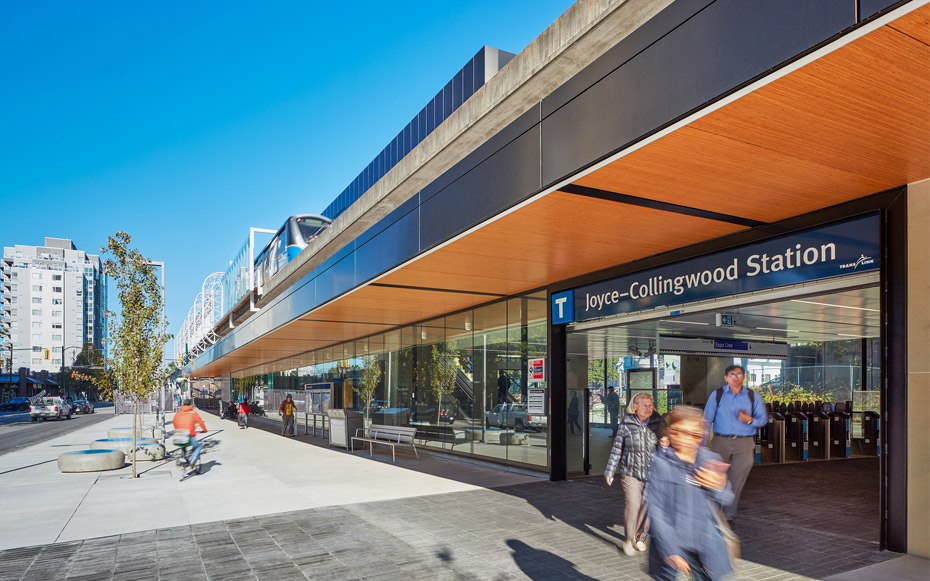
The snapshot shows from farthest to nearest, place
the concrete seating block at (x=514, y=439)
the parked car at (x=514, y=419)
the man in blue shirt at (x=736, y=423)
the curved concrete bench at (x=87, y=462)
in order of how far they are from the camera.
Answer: the curved concrete bench at (x=87, y=462)
the concrete seating block at (x=514, y=439)
the parked car at (x=514, y=419)
the man in blue shirt at (x=736, y=423)

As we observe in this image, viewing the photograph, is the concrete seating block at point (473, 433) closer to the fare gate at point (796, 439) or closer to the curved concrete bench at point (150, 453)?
the fare gate at point (796, 439)

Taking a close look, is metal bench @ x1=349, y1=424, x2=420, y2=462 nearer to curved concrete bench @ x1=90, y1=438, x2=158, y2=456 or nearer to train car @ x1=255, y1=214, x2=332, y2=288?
curved concrete bench @ x1=90, y1=438, x2=158, y2=456

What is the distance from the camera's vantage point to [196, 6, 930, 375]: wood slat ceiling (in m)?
3.72

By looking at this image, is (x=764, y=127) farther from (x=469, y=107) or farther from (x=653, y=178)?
(x=469, y=107)

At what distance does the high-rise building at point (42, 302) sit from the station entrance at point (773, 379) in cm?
13093

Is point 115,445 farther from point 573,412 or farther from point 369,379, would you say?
point 573,412

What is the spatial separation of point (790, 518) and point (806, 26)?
21.8 ft

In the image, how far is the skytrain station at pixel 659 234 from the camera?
160 inches

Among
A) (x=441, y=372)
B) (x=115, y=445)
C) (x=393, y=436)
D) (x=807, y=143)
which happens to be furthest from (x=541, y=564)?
(x=115, y=445)

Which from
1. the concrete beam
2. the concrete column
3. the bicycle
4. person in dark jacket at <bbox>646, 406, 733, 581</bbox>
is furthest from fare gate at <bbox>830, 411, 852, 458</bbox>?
person in dark jacket at <bbox>646, 406, 733, 581</bbox>

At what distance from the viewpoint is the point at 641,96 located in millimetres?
4621

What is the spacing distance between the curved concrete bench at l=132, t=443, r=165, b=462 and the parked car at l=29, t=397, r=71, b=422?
105 ft

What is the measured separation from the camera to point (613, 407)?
1490 cm

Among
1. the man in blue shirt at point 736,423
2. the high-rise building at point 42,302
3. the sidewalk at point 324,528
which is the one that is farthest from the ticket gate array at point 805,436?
the high-rise building at point 42,302
